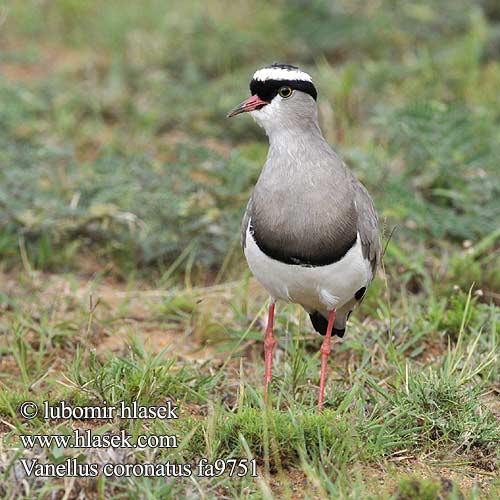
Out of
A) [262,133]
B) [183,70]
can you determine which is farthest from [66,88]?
[262,133]

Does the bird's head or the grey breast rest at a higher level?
the bird's head

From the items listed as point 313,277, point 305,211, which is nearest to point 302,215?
point 305,211

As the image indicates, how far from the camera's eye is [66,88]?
25.7 ft

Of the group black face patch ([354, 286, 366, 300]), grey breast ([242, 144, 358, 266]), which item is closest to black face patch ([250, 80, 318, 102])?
grey breast ([242, 144, 358, 266])

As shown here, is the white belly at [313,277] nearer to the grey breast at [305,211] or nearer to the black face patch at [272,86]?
the grey breast at [305,211]

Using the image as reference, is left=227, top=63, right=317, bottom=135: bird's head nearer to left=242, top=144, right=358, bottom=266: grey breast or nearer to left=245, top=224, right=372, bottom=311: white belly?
left=242, top=144, right=358, bottom=266: grey breast

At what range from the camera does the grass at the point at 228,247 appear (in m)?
3.83

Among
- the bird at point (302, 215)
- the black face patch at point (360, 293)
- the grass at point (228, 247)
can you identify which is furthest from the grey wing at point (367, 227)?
the grass at point (228, 247)

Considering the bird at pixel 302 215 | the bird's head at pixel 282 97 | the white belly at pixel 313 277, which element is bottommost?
the white belly at pixel 313 277

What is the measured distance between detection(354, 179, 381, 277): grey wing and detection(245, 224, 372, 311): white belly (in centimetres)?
6

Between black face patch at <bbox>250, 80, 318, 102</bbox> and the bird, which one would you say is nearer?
the bird

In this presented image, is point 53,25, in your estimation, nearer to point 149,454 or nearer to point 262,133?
point 262,133

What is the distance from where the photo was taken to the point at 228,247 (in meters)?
5.71

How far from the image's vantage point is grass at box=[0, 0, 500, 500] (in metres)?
3.83
